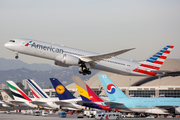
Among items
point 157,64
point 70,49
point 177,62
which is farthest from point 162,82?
point 70,49

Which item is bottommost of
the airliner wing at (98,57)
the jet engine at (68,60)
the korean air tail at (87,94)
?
the korean air tail at (87,94)

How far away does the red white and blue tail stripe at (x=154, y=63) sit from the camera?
5053cm

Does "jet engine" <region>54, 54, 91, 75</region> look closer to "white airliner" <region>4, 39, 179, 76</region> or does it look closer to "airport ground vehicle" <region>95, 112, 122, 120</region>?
"white airliner" <region>4, 39, 179, 76</region>

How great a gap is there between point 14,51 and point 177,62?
131 metres

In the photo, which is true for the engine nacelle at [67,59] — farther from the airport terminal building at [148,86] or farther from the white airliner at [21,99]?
the airport terminal building at [148,86]

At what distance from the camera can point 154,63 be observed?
52.8m

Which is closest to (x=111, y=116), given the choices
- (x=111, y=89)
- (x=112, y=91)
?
(x=112, y=91)

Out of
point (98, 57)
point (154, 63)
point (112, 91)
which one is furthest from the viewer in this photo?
point (154, 63)

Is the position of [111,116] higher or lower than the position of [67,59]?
lower

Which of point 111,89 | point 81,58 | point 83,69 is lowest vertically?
point 111,89

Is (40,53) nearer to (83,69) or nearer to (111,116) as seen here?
(83,69)

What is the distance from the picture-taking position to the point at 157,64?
5275cm

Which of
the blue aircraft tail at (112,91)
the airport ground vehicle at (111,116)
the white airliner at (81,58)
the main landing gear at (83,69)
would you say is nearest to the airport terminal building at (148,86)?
the blue aircraft tail at (112,91)

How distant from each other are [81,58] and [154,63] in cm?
1399
